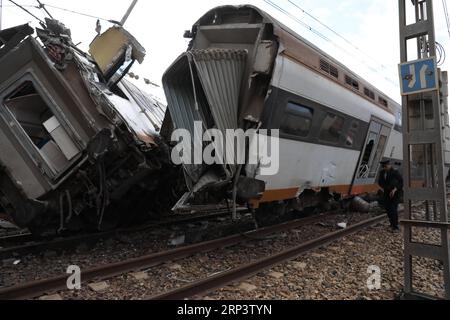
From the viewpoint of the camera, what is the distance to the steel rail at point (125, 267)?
171 inches

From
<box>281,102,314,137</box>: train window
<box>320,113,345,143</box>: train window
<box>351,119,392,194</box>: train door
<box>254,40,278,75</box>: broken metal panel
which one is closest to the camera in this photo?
<box>254,40,278,75</box>: broken metal panel

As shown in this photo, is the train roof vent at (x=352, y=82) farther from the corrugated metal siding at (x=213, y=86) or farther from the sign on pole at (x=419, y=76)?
the sign on pole at (x=419, y=76)

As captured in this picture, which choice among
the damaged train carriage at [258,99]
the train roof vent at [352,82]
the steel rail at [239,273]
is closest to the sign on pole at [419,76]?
the damaged train carriage at [258,99]

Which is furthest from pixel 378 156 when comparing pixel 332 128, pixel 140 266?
pixel 140 266

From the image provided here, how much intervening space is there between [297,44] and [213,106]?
5.94 feet

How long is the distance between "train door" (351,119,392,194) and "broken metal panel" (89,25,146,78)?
18.9ft

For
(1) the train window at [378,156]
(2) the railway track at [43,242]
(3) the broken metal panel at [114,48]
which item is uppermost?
(3) the broken metal panel at [114,48]

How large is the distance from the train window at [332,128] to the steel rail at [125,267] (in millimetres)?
2058

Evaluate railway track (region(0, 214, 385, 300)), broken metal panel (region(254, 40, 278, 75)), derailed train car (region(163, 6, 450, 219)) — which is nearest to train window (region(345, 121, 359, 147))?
derailed train car (region(163, 6, 450, 219))

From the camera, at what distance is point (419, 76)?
434cm

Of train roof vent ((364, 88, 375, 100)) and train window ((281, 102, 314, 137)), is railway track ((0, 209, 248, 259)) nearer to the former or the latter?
train window ((281, 102, 314, 137))

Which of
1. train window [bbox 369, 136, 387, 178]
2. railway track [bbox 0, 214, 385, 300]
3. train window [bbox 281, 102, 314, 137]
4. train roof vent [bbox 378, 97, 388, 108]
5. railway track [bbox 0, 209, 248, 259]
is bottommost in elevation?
railway track [bbox 0, 214, 385, 300]

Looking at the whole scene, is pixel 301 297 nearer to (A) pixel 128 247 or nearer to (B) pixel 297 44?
(A) pixel 128 247

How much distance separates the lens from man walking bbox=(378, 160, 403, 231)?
28.6 ft
